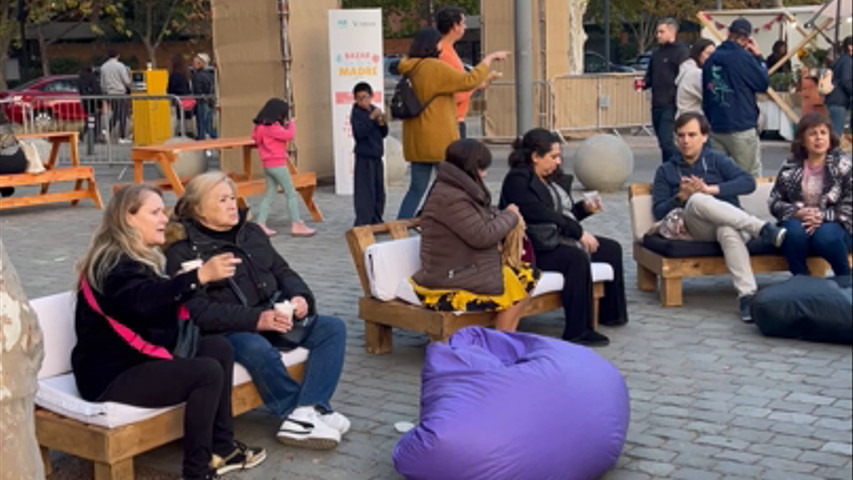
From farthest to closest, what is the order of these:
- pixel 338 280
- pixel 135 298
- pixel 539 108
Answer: pixel 539 108 → pixel 338 280 → pixel 135 298

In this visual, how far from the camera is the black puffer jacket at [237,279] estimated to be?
560 centimetres

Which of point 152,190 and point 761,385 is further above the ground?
point 152,190

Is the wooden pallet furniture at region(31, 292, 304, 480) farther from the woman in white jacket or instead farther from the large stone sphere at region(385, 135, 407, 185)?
the large stone sphere at region(385, 135, 407, 185)

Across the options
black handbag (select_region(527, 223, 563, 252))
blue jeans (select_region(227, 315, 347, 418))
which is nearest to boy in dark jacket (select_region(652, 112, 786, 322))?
black handbag (select_region(527, 223, 563, 252))

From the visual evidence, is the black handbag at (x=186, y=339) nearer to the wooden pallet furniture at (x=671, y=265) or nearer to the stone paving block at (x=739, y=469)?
the stone paving block at (x=739, y=469)

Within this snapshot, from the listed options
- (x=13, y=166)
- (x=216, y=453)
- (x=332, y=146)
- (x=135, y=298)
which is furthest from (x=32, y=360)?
(x=332, y=146)

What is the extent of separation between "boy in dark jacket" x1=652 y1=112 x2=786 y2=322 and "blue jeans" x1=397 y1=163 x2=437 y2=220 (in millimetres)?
2650

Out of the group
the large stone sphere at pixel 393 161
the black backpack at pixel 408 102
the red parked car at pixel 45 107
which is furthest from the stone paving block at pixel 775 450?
the red parked car at pixel 45 107

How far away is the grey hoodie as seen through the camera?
12.9m

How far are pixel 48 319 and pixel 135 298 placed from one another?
813mm

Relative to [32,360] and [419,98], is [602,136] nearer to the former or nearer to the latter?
[419,98]

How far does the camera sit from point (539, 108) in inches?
833

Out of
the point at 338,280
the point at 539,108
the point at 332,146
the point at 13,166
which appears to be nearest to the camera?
the point at 338,280

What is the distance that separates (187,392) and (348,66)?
10.2 metres
